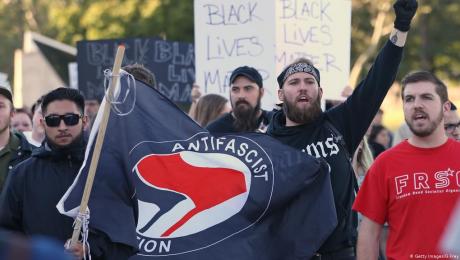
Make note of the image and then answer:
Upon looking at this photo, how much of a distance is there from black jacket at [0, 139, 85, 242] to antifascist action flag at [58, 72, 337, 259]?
0.27 m

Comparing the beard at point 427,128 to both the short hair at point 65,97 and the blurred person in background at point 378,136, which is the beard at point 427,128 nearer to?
the short hair at point 65,97

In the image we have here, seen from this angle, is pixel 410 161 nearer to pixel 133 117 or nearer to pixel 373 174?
pixel 373 174

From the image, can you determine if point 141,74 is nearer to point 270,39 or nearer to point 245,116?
point 245,116

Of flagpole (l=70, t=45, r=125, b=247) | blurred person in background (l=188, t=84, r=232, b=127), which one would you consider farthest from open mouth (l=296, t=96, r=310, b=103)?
blurred person in background (l=188, t=84, r=232, b=127)

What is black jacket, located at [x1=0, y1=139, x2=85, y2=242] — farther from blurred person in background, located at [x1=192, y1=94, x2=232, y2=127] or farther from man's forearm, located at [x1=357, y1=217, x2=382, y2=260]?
blurred person in background, located at [x1=192, y1=94, x2=232, y2=127]

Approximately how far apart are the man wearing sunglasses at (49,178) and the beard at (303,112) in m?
1.20

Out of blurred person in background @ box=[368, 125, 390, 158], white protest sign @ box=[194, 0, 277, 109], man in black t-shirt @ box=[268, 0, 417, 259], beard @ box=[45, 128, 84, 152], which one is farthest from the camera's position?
blurred person in background @ box=[368, 125, 390, 158]

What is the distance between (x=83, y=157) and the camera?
5.22 metres

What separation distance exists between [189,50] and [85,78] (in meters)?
1.19

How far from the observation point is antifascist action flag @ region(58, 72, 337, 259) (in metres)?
5.26

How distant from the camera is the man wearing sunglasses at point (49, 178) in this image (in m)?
5.06

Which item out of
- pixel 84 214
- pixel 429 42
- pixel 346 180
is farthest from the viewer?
pixel 429 42

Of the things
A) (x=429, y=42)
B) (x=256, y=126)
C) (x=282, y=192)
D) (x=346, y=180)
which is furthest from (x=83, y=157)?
(x=429, y=42)

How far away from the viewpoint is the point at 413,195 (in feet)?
15.6
